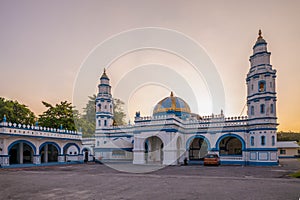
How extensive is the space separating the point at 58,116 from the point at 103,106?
787cm

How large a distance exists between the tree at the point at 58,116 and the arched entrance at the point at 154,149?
14926 mm

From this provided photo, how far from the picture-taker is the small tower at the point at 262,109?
27.4 m

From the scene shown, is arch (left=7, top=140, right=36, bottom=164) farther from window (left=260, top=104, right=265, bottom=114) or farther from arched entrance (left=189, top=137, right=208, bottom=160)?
window (left=260, top=104, right=265, bottom=114)

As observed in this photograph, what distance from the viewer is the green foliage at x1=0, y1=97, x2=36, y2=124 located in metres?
33.8

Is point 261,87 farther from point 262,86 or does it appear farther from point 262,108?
point 262,108

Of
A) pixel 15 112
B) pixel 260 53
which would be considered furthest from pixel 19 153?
pixel 260 53

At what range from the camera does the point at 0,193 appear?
10.3m

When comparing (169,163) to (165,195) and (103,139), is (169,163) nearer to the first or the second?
(103,139)

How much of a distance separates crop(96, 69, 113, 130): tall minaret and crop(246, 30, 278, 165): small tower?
2130cm

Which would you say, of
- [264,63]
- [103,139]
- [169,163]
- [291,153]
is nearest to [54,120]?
[103,139]

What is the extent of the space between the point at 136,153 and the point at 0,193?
20356mm

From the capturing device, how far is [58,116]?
40.4 metres

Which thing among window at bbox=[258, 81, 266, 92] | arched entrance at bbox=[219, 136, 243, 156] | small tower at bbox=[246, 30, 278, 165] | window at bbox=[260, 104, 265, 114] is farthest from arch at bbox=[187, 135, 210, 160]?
window at bbox=[258, 81, 266, 92]

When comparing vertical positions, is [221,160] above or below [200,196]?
below
